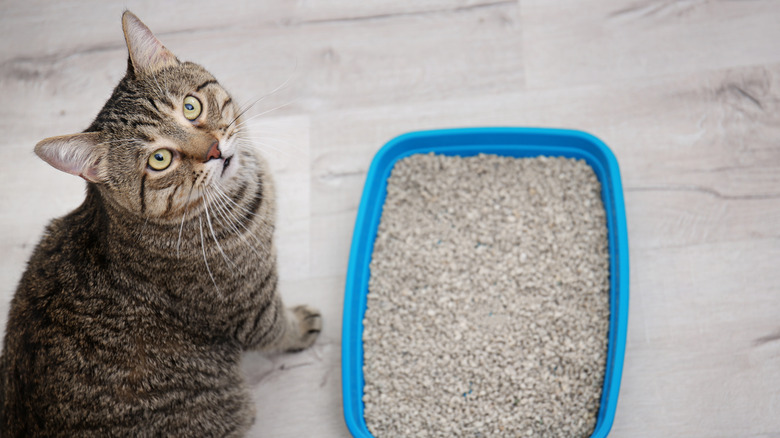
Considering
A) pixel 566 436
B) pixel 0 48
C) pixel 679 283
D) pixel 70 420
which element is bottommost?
pixel 566 436

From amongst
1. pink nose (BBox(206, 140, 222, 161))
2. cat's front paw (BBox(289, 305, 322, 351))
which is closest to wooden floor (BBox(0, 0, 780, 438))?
cat's front paw (BBox(289, 305, 322, 351))

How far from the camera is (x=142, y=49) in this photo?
3.54 ft

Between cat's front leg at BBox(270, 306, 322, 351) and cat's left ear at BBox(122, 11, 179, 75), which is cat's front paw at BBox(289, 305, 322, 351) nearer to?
cat's front leg at BBox(270, 306, 322, 351)

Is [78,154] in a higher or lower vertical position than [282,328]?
higher

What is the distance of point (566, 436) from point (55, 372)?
107cm

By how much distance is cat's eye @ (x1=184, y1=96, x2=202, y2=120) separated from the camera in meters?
1.07

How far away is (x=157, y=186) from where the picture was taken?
1.03 m

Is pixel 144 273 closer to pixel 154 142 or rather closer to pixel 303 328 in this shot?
pixel 154 142

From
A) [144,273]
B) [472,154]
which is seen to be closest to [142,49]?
[144,273]

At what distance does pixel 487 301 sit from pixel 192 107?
0.84 metres

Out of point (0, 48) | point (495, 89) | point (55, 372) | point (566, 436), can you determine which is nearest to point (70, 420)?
point (55, 372)

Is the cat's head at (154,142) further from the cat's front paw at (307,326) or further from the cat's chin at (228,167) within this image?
the cat's front paw at (307,326)

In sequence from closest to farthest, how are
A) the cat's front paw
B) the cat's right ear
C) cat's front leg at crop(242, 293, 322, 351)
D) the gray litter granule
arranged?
1. the cat's right ear
2. cat's front leg at crop(242, 293, 322, 351)
3. the gray litter granule
4. the cat's front paw

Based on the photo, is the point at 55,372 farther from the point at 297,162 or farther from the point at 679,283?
the point at 679,283
